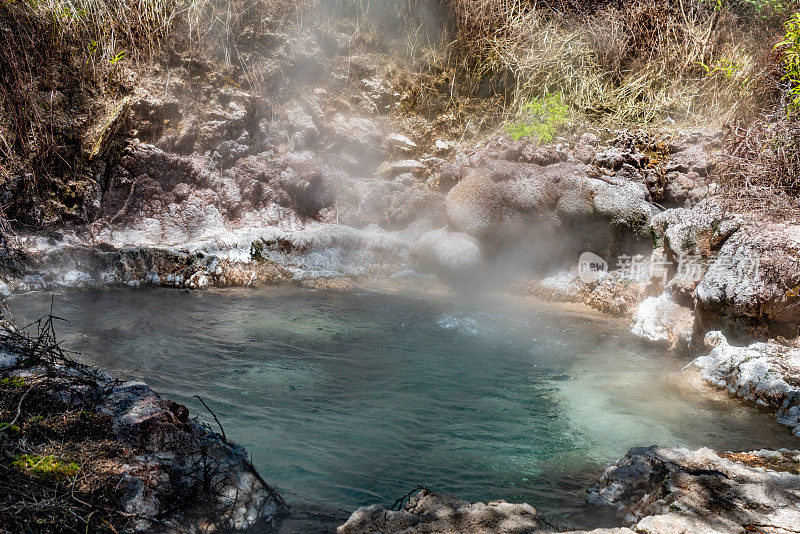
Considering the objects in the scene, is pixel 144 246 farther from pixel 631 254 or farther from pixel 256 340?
pixel 631 254

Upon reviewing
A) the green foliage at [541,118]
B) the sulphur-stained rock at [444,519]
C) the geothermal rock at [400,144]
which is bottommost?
the sulphur-stained rock at [444,519]

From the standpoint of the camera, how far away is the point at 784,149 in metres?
5.27

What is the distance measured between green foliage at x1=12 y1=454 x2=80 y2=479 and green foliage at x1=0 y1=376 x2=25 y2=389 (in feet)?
1.42

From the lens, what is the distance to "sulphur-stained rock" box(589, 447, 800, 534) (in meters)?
1.93

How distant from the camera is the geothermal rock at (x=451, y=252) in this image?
21.6ft

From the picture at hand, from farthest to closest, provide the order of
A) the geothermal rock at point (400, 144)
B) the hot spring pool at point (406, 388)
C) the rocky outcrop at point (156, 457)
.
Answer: the geothermal rock at point (400, 144) < the hot spring pool at point (406, 388) < the rocky outcrop at point (156, 457)

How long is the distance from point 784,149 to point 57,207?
809 cm

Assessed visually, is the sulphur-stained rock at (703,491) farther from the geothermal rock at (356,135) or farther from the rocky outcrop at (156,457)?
the geothermal rock at (356,135)

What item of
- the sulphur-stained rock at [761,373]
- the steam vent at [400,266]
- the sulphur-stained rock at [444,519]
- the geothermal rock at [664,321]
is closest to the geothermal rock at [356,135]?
the steam vent at [400,266]

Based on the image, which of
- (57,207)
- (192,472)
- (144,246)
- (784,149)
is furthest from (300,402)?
(784,149)

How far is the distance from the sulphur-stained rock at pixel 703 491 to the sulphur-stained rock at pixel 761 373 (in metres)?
0.92

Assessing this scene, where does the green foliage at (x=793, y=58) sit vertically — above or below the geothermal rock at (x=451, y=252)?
above

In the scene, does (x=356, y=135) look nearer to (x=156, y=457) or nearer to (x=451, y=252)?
(x=451, y=252)

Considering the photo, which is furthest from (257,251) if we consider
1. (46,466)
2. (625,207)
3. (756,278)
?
(756,278)
